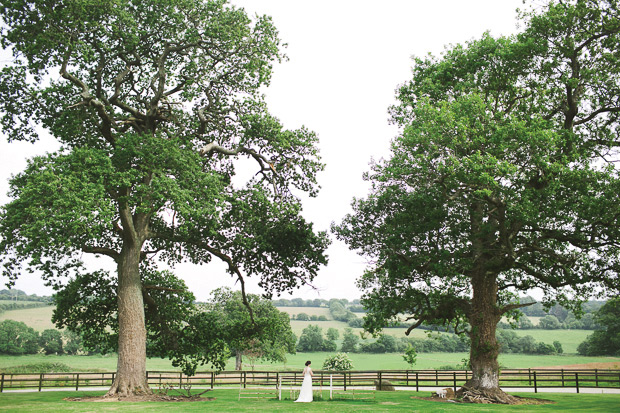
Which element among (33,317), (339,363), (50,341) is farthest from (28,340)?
(339,363)

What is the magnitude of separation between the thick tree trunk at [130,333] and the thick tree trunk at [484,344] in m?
14.2

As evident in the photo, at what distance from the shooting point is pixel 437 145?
19000mm

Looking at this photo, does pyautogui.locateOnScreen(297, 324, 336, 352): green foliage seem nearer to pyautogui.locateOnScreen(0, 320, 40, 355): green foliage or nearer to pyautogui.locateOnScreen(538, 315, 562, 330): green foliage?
pyautogui.locateOnScreen(0, 320, 40, 355): green foliage

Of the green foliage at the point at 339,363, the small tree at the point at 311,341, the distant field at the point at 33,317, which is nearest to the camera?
the green foliage at the point at 339,363

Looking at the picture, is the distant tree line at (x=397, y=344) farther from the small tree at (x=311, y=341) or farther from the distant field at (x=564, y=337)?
the distant field at (x=564, y=337)

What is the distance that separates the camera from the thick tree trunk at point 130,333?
19.5 meters

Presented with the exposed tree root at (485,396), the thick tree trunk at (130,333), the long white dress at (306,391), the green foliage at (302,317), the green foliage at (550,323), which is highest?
the thick tree trunk at (130,333)

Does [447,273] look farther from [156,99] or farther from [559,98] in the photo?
[156,99]

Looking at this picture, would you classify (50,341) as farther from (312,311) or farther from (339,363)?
(312,311)

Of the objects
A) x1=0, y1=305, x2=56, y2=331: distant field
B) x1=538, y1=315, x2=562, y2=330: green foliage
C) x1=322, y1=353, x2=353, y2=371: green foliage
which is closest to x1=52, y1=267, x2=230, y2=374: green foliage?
x1=322, y1=353, x2=353, y2=371: green foliage

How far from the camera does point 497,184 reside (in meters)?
17.1

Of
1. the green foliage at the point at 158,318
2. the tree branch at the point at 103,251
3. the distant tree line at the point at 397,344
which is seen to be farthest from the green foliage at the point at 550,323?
the tree branch at the point at 103,251

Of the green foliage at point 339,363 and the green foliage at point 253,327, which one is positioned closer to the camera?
the green foliage at point 253,327

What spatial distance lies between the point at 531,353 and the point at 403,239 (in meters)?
86.3
